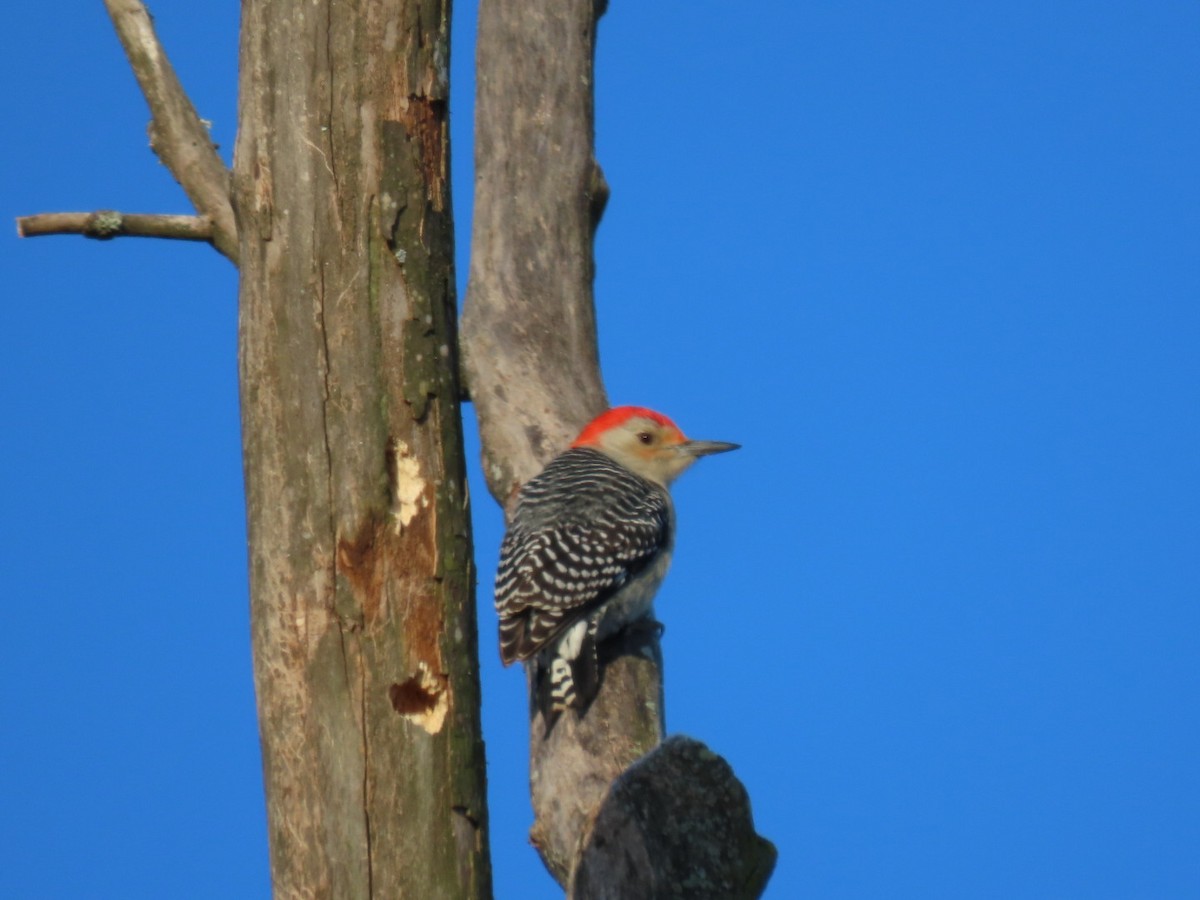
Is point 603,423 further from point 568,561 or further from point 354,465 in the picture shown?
point 354,465

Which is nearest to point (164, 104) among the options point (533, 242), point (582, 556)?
point (533, 242)

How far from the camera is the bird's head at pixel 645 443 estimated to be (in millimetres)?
6496

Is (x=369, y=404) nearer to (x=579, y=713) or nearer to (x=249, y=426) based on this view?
(x=249, y=426)

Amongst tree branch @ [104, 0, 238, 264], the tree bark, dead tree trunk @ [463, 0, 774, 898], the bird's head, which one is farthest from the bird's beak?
the tree bark

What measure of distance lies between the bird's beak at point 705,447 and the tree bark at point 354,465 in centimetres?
410

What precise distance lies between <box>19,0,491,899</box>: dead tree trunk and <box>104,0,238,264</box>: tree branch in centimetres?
155

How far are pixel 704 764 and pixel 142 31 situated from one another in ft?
10.2

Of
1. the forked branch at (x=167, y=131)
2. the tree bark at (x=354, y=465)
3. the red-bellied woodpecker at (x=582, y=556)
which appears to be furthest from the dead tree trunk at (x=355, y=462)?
the red-bellied woodpecker at (x=582, y=556)

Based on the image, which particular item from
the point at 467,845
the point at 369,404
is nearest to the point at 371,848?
the point at 467,845

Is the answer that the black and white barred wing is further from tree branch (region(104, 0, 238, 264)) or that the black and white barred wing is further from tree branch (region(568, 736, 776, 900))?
tree branch (region(104, 0, 238, 264))

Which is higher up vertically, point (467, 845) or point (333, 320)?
point (333, 320)

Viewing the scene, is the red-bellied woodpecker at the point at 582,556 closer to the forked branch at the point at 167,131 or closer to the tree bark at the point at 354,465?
the forked branch at the point at 167,131

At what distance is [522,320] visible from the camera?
20.9ft

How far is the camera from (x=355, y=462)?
310 cm
